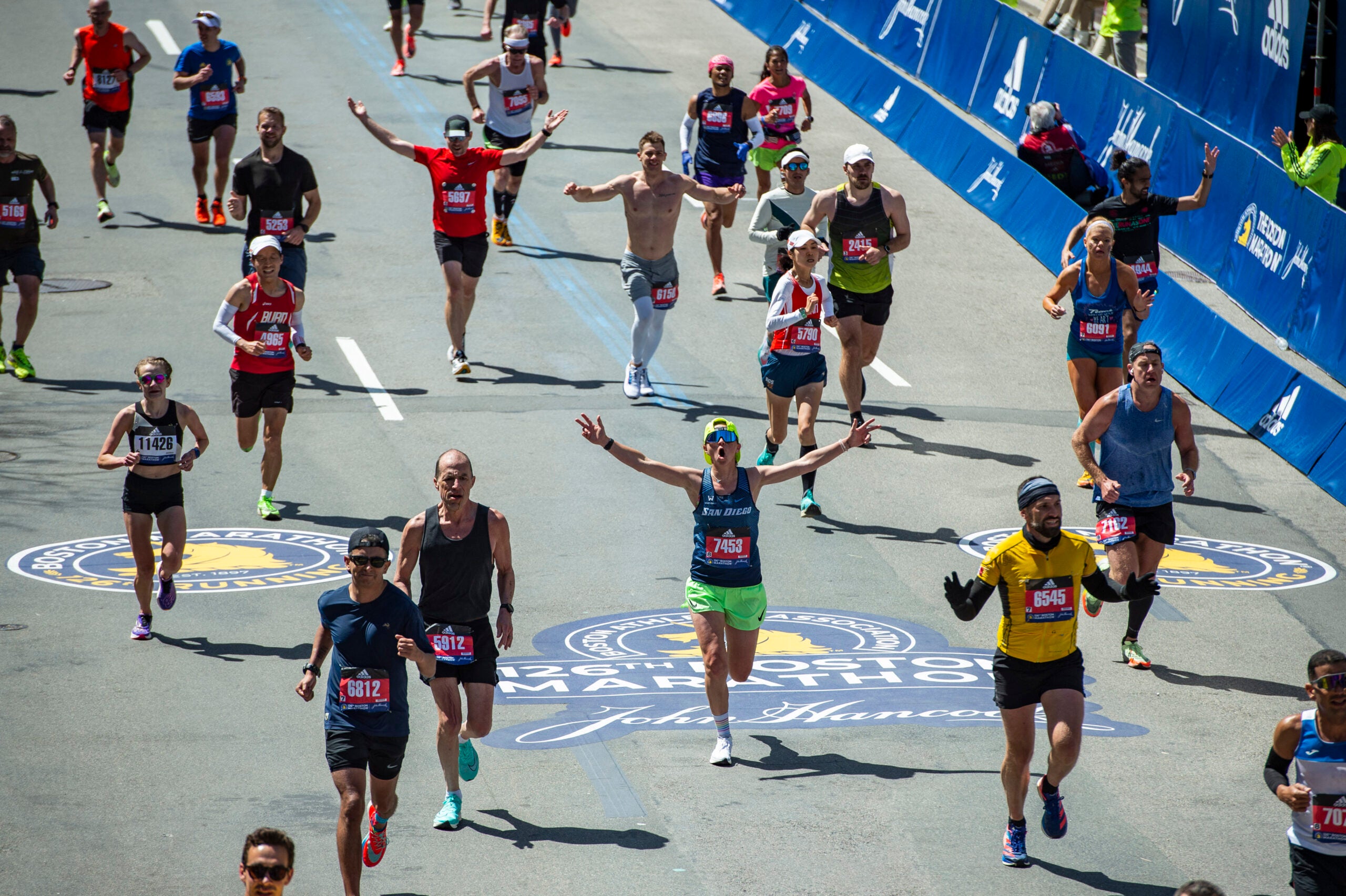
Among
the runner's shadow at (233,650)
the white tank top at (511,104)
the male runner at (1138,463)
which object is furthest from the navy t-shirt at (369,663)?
the white tank top at (511,104)

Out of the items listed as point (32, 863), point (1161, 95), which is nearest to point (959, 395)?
point (1161, 95)

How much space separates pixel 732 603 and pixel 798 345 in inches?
168

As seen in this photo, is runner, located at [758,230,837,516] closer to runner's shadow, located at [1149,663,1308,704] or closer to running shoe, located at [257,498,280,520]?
runner's shadow, located at [1149,663,1308,704]

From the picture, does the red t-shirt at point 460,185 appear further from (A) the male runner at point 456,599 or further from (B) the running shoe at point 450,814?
(B) the running shoe at point 450,814

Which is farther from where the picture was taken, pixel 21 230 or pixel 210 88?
pixel 210 88

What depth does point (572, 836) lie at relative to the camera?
8.66 metres

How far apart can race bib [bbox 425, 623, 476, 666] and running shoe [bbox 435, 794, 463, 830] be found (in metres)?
0.75

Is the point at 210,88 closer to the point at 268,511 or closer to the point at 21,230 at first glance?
the point at 21,230

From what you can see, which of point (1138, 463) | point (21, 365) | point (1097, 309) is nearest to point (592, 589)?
point (1138, 463)

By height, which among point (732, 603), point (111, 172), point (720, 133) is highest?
point (720, 133)

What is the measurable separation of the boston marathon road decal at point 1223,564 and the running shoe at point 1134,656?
170 centimetres

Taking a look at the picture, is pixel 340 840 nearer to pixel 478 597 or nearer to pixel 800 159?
pixel 478 597

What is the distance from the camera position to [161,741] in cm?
959

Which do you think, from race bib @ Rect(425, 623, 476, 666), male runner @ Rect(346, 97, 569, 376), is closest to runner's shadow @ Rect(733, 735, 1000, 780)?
race bib @ Rect(425, 623, 476, 666)
